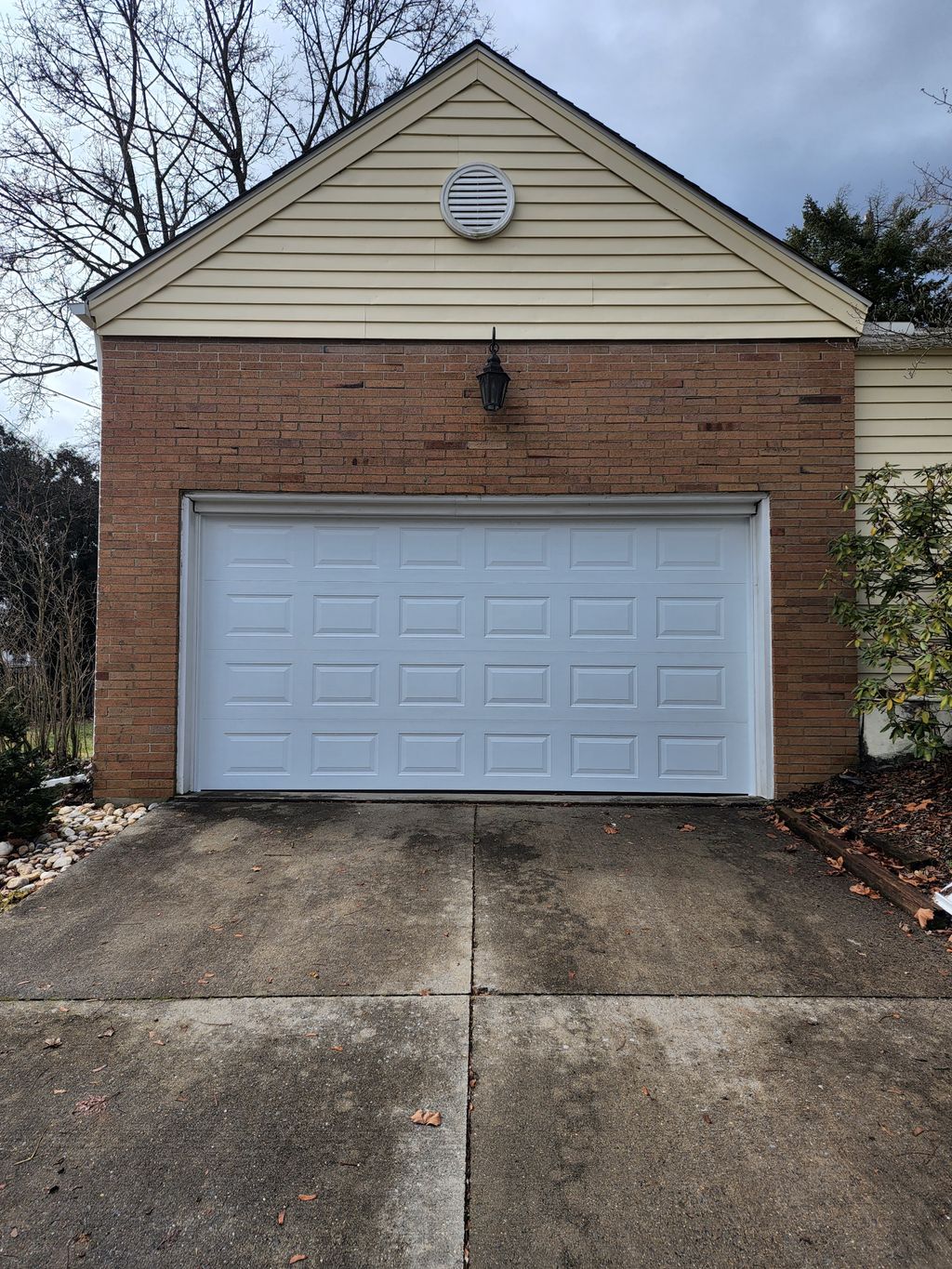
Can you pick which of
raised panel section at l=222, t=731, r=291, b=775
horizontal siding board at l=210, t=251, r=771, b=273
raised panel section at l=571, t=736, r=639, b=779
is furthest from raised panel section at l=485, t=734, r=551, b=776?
horizontal siding board at l=210, t=251, r=771, b=273

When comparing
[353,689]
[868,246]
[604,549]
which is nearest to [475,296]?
[604,549]

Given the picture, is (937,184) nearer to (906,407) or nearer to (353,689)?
(906,407)

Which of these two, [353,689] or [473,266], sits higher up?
[473,266]

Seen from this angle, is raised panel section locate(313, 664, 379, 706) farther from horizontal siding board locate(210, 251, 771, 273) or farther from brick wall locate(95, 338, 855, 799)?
horizontal siding board locate(210, 251, 771, 273)

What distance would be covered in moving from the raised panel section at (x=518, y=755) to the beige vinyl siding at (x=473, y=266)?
10.5 feet

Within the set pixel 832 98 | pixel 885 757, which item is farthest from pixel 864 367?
pixel 832 98

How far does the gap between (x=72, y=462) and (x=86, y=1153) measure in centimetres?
1765

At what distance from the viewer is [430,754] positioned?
18.6 ft

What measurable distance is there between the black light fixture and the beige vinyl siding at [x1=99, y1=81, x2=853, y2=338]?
0.36m

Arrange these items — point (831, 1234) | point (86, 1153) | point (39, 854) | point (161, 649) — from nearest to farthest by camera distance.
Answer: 1. point (831, 1234)
2. point (86, 1153)
3. point (39, 854)
4. point (161, 649)

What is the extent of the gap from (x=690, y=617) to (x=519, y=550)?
4.83 feet

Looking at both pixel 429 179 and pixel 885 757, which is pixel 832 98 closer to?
pixel 429 179

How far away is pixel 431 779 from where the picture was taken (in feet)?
18.6

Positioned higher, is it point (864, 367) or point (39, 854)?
point (864, 367)
